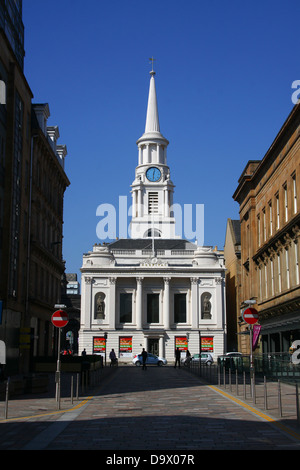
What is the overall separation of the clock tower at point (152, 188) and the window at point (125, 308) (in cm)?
2229

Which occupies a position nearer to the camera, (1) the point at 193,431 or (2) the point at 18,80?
(1) the point at 193,431

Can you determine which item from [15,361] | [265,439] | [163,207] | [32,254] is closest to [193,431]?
[265,439]

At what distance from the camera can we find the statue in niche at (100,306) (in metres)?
81.9

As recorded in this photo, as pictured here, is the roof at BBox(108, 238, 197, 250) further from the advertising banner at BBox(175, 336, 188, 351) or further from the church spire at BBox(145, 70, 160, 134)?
the church spire at BBox(145, 70, 160, 134)

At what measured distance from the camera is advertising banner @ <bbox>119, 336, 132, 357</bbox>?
3155 inches

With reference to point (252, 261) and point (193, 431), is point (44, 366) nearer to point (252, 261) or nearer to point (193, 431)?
point (252, 261)

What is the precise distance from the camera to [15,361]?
121 feet

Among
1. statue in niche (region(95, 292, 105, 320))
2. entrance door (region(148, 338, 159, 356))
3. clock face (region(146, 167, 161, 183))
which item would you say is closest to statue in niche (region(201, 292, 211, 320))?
entrance door (region(148, 338, 159, 356))

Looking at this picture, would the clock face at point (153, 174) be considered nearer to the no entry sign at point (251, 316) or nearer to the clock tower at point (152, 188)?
the clock tower at point (152, 188)

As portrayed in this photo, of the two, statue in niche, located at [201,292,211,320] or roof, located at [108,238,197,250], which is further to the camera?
roof, located at [108,238,197,250]

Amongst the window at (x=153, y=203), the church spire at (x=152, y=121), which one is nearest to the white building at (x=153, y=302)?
the window at (x=153, y=203)

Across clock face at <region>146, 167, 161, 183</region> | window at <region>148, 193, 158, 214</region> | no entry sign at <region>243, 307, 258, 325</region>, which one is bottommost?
no entry sign at <region>243, 307, 258, 325</region>
